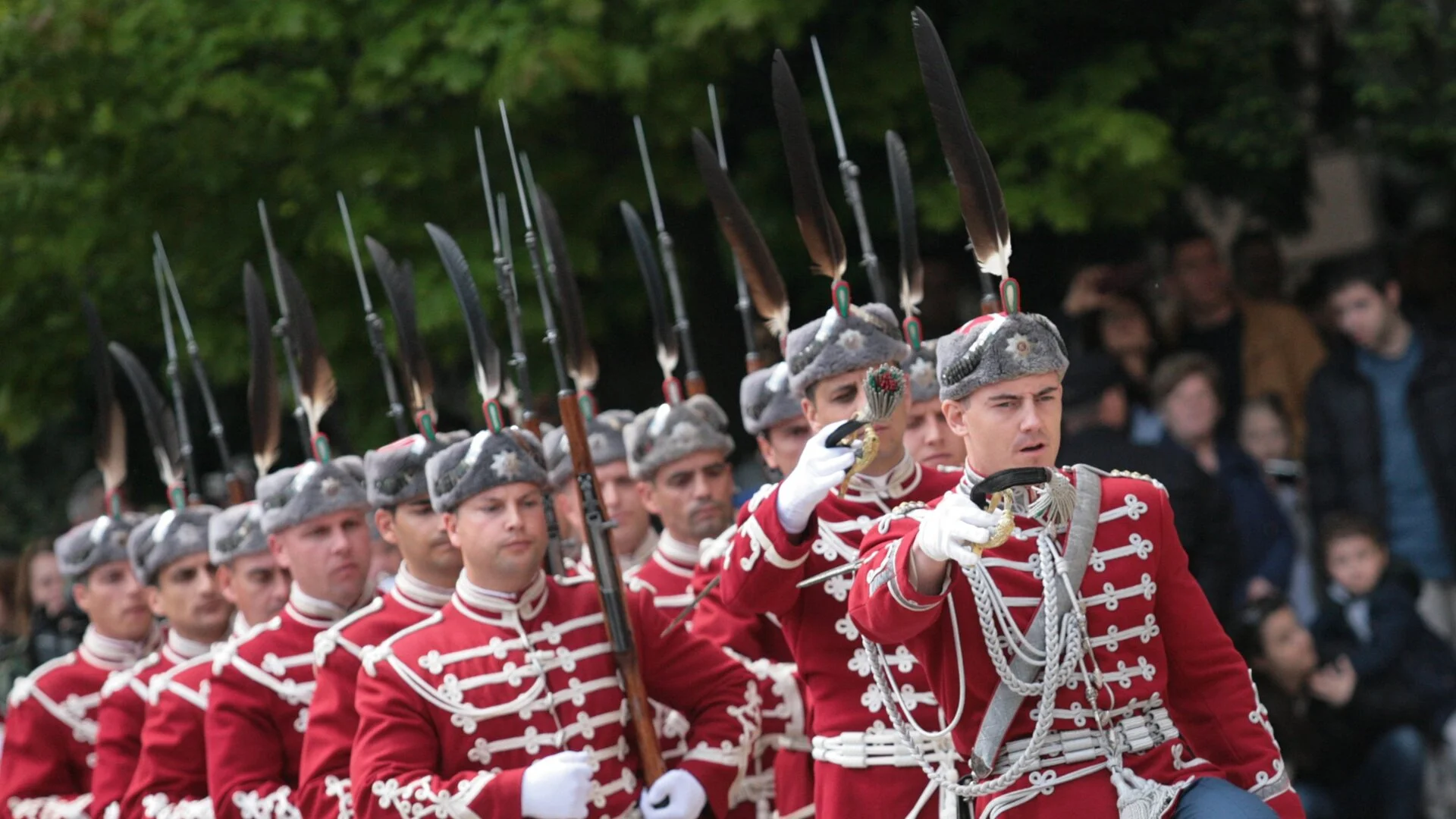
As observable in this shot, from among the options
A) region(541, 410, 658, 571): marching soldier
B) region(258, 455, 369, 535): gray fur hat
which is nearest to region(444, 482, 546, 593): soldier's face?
region(258, 455, 369, 535): gray fur hat

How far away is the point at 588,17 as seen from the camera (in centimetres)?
985

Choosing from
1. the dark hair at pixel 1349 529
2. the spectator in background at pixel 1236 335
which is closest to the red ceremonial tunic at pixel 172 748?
Result: the dark hair at pixel 1349 529

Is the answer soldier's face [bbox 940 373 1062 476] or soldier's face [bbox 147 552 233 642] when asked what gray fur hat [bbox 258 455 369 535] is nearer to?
soldier's face [bbox 147 552 233 642]

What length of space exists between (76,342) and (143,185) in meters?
1.24

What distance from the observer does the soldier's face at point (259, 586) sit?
8227 millimetres

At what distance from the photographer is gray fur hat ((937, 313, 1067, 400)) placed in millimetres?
5047

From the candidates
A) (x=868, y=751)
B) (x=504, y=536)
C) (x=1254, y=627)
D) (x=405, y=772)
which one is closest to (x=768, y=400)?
(x=504, y=536)

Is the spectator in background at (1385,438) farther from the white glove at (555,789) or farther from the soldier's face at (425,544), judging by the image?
the white glove at (555,789)

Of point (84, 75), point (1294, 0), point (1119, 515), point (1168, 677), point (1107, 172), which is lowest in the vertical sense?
point (1168, 677)

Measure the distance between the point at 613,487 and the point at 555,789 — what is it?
2.86 m

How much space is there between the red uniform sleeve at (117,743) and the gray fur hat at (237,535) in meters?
0.59

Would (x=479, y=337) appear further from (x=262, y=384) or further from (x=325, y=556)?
(x=262, y=384)

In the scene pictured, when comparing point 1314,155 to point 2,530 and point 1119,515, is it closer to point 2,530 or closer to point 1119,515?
point 1119,515

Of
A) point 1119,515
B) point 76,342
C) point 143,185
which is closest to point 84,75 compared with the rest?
point 143,185
